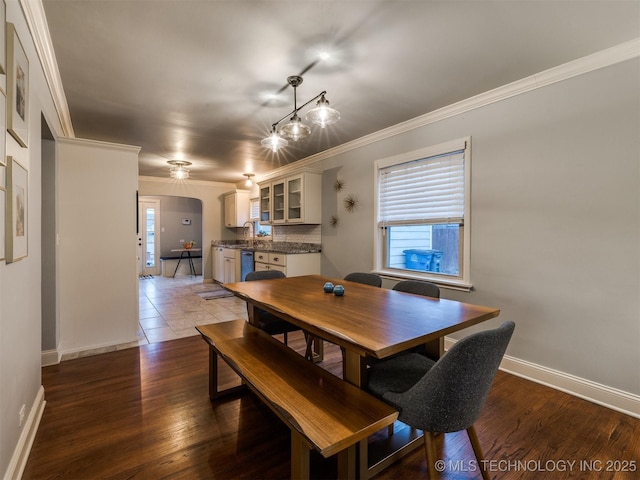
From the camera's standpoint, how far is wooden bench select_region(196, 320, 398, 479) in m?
1.14

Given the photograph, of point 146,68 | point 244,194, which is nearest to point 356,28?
point 146,68

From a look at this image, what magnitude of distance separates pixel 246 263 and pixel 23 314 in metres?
4.10

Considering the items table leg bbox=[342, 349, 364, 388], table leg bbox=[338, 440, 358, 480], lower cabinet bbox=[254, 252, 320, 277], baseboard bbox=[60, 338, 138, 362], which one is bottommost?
baseboard bbox=[60, 338, 138, 362]

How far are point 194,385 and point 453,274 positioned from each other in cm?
260

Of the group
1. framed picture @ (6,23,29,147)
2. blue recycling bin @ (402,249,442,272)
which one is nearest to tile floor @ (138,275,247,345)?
blue recycling bin @ (402,249,442,272)

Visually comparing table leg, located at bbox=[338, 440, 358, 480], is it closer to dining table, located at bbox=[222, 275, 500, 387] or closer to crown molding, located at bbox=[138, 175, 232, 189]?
dining table, located at bbox=[222, 275, 500, 387]

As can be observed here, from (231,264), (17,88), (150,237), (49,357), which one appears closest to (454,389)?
(17,88)

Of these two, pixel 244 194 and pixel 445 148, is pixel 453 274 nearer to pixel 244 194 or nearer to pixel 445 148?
pixel 445 148

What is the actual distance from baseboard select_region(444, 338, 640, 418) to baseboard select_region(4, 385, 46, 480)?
10.9ft

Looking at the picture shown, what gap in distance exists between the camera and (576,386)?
2.28 meters

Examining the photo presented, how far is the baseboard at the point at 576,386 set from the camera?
206cm

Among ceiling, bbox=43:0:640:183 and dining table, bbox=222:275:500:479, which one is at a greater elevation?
ceiling, bbox=43:0:640:183

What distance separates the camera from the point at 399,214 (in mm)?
3551

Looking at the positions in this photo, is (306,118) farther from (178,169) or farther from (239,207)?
(239,207)
